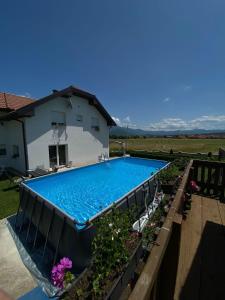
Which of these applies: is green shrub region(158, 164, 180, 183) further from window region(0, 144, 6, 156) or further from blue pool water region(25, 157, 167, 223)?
window region(0, 144, 6, 156)

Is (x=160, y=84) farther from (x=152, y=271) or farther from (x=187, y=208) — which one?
(x=152, y=271)

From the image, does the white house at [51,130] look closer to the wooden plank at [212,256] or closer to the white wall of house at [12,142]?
the white wall of house at [12,142]

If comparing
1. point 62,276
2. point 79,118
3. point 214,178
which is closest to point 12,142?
point 79,118

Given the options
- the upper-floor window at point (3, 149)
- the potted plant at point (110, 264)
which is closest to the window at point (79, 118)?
the upper-floor window at point (3, 149)

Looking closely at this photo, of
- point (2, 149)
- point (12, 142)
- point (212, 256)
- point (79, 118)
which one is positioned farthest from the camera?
point (79, 118)

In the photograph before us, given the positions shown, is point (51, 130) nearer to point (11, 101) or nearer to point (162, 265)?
point (11, 101)

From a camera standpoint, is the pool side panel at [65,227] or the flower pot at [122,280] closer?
the flower pot at [122,280]

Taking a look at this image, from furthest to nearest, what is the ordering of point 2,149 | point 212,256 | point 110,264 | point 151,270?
point 2,149
point 212,256
point 110,264
point 151,270
